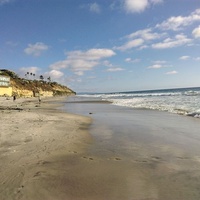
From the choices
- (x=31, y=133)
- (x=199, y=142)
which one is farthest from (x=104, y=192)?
(x=31, y=133)

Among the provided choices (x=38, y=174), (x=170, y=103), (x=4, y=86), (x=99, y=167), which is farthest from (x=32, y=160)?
(x=4, y=86)

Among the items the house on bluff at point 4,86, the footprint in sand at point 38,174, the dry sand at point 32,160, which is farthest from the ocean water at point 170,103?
the house on bluff at point 4,86

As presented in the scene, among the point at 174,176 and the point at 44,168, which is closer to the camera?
the point at 174,176

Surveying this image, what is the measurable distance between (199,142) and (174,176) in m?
4.24

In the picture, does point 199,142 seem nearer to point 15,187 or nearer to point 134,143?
point 134,143

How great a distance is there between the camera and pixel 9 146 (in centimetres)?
858

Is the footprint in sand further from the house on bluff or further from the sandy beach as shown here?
the house on bluff

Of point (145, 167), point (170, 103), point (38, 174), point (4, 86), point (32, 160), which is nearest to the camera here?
point (38, 174)

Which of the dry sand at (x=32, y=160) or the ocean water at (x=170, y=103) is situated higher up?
the dry sand at (x=32, y=160)

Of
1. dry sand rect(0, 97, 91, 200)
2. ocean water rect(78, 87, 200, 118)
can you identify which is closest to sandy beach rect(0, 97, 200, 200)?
dry sand rect(0, 97, 91, 200)

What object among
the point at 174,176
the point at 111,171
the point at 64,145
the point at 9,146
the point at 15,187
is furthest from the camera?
the point at 64,145

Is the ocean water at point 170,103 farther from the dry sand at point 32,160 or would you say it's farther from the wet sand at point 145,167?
the dry sand at point 32,160

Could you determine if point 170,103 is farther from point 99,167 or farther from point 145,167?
point 99,167

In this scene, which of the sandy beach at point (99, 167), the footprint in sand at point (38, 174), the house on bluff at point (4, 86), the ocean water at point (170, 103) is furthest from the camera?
the house on bluff at point (4, 86)
